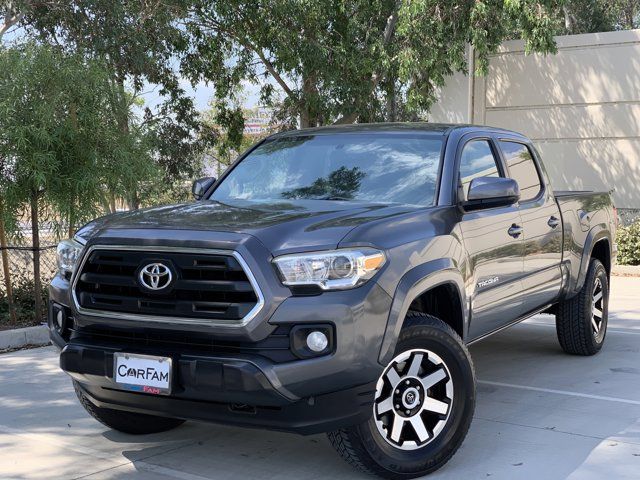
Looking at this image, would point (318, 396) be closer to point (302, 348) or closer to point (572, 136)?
point (302, 348)

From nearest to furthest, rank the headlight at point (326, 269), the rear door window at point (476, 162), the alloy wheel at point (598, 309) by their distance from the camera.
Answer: the headlight at point (326, 269) → the rear door window at point (476, 162) → the alloy wheel at point (598, 309)

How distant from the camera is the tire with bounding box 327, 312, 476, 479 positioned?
4348 millimetres

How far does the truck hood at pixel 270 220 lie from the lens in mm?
4199

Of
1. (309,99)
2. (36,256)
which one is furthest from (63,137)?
(309,99)

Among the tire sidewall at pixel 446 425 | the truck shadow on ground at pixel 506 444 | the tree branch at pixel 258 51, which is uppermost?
the tree branch at pixel 258 51

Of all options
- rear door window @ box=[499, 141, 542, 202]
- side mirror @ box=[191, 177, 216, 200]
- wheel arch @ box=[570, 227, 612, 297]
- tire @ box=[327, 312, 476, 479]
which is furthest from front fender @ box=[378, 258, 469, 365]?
wheel arch @ box=[570, 227, 612, 297]

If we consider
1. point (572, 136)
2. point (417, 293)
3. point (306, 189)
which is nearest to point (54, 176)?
point (306, 189)

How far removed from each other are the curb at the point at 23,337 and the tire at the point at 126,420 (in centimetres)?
305

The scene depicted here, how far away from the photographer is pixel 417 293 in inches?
176

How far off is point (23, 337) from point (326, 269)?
5.08 metres

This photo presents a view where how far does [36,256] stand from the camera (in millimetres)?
8844

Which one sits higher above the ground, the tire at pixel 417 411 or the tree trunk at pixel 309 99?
the tree trunk at pixel 309 99

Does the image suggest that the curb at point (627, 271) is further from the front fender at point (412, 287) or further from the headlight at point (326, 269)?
the headlight at point (326, 269)

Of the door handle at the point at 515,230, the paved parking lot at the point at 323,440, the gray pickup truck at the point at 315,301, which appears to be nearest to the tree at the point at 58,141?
the paved parking lot at the point at 323,440
